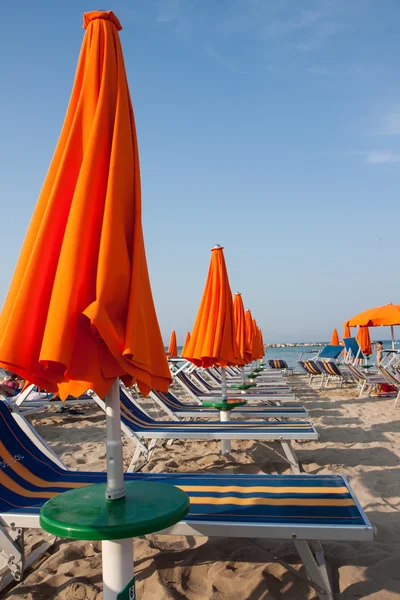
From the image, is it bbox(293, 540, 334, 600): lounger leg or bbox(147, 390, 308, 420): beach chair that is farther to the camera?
bbox(147, 390, 308, 420): beach chair

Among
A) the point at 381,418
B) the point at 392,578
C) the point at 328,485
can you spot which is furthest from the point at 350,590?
the point at 381,418

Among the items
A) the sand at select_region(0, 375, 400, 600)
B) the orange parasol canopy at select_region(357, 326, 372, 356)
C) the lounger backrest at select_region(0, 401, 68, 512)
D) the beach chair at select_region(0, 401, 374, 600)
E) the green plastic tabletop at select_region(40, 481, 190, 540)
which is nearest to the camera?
the green plastic tabletop at select_region(40, 481, 190, 540)

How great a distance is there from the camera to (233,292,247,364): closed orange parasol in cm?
827

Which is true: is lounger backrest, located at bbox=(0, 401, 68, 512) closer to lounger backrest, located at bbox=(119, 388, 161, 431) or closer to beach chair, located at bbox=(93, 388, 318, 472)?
beach chair, located at bbox=(93, 388, 318, 472)

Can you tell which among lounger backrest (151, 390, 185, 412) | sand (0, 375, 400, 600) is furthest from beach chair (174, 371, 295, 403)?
sand (0, 375, 400, 600)

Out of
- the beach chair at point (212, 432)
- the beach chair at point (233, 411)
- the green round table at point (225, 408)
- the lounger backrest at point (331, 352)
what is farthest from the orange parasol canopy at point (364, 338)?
the beach chair at point (212, 432)

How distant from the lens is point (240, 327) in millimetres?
8555

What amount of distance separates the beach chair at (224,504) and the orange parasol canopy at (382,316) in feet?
30.5

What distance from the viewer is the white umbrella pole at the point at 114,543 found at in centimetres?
167

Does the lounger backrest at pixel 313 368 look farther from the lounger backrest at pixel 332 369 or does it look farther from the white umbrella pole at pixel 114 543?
the white umbrella pole at pixel 114 543

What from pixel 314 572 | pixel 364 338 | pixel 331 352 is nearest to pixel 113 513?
pixel 314 572

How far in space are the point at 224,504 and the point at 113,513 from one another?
0.83 m

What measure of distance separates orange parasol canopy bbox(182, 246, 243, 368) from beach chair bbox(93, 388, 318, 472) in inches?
40.8

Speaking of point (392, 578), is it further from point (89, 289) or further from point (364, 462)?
point (364, 462)
